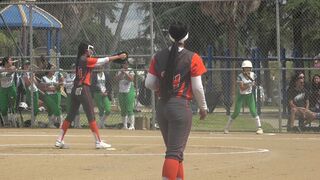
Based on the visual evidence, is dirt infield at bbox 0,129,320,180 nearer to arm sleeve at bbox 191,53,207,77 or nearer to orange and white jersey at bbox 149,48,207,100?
orange and white jersey at bbox 149,48,207,100

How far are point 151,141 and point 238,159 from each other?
152 inches

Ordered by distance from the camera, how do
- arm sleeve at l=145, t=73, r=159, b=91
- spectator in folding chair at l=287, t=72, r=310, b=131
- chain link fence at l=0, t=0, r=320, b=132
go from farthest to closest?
chain link fence at l=0, t=0, r=320, b=132, spectator in folding chair at l=287, t=72, r=310, b=131, arm sleeve at l=145, t=73, r=159, b=91

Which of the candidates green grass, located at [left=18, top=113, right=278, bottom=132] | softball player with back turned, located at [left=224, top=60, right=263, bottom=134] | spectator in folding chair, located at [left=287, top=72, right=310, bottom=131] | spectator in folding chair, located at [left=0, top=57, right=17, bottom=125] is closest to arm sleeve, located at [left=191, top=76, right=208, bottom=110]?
softball player with back turned, located at [left=224, top=60, right=263, bottom=134]

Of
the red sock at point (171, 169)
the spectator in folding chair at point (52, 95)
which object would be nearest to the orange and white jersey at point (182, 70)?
the red sock at point (171, 169)

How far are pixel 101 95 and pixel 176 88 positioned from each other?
1144cm

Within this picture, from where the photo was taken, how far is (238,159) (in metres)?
11.8

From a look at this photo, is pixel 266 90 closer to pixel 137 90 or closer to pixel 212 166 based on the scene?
pixel 137 90

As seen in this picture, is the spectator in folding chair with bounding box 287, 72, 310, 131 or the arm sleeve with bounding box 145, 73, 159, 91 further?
the spectator in folding chair with bounding box 287, 72, 310, 131

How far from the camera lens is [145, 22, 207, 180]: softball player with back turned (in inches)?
305

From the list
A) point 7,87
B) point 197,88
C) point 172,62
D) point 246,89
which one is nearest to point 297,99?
point 246,89

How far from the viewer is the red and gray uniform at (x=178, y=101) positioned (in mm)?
7758

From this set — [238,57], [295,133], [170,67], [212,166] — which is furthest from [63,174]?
[238,57]

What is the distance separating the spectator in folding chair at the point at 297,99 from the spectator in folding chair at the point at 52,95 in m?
6.28

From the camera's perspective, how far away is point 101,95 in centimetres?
1911
